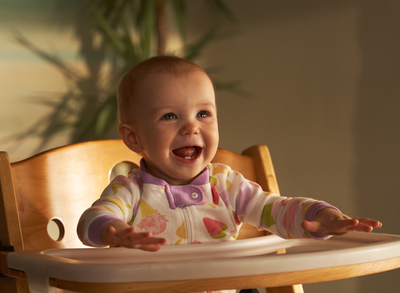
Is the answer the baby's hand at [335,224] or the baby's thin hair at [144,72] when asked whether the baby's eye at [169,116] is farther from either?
the baby's hand at [335,224]

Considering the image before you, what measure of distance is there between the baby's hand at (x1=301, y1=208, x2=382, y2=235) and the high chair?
22 mm

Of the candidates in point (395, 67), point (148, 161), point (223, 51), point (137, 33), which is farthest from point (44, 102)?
point (395, 67)

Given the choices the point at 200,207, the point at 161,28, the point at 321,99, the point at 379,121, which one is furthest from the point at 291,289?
the point at 161,28

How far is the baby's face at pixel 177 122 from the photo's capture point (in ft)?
2.02

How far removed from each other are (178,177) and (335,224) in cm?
24

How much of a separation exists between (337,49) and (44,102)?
0.98 m

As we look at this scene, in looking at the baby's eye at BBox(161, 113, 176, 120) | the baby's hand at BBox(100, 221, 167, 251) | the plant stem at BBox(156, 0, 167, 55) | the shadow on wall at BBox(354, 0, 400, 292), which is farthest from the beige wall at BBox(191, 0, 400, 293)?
the baby's hand at BBox(100, 221, 167, 251)

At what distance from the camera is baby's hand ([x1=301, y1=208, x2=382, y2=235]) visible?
17.9 inches

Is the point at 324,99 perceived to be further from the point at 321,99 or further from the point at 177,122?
the point at 177,122

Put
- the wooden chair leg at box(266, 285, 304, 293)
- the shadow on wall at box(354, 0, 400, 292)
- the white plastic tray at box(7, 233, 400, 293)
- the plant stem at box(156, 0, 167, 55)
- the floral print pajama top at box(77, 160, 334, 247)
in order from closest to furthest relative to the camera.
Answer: the white plastic tray at box(7, 233, 400, 293), the floral print pajama top at box(77, 160, 334, 247), the wooden chair leg at box(266, 285, 304, 293), the shadow on wall at box(354, 0, 400, 292), the plant stem at box(156, 0, 167, 55)

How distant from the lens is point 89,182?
795 millimetres

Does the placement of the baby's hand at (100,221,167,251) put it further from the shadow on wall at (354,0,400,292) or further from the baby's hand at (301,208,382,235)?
the shadow on wall at (354,0,400,292)

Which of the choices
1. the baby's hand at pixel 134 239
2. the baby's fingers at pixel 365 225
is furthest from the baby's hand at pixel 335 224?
the baby's hand at pixel 134 239

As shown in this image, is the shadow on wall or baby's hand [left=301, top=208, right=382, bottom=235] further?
the shadow on wall
